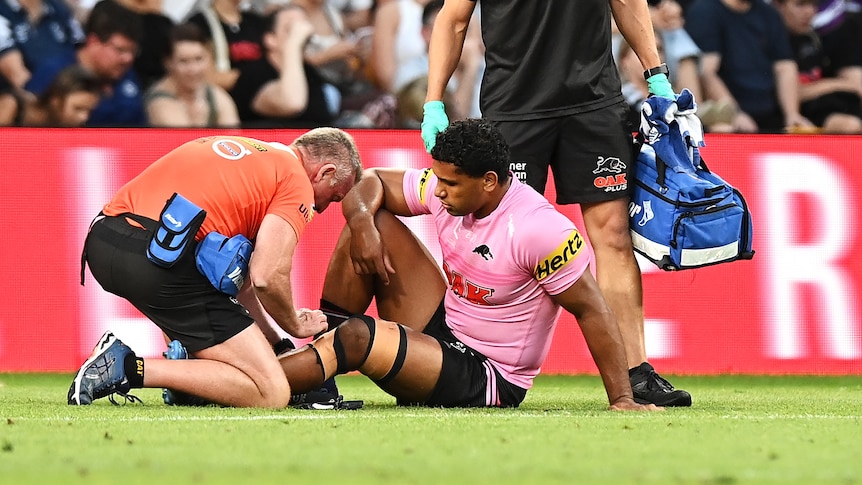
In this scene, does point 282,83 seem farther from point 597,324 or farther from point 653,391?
point 597,324

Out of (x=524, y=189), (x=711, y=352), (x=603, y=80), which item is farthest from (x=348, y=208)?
(x=711, y=352)

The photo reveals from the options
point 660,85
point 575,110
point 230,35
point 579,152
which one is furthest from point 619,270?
point 230,35

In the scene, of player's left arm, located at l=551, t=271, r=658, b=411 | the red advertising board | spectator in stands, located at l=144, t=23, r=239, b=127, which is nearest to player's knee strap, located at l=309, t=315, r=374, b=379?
player's left arm, located at l=551, t=271, r=658, b=411

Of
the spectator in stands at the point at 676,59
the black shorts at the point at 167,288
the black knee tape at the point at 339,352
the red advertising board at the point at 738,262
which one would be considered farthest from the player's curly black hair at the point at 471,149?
the spectator in stands at the point at 676,59

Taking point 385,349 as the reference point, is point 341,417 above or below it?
below

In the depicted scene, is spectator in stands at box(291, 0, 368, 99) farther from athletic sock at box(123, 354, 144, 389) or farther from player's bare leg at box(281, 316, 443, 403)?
athletic sock at box(123, 354, 144, 389)

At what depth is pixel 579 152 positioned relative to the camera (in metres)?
5.64

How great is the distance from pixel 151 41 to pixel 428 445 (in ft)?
17.0

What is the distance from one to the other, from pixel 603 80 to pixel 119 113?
12.2 ft

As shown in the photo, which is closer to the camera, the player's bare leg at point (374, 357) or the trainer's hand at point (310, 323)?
the player's bare leg at point (374, 357)

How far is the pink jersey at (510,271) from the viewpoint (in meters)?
4.91

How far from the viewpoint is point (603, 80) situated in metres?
5.71

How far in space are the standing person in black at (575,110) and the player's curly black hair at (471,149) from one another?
70 cm

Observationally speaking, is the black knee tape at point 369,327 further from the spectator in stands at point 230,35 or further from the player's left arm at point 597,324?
the spectator in stands at point 230,35
